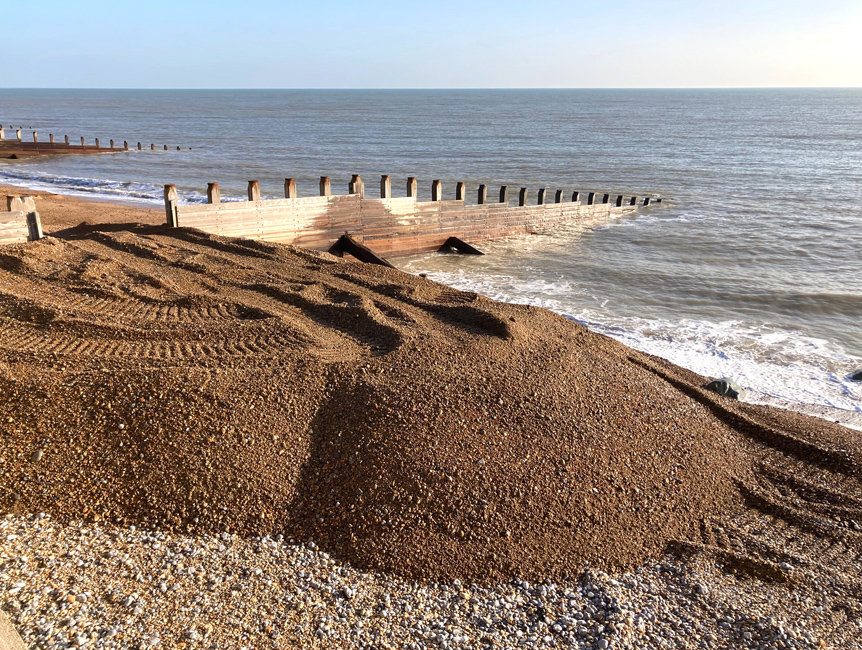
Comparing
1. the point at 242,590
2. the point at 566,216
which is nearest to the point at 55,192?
the point at 566,216

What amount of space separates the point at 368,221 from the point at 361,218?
9.1 inches

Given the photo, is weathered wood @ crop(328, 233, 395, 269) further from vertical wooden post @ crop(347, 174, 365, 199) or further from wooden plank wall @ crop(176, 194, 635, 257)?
vertical wooden post @ crop(347, 174, 365, 199)

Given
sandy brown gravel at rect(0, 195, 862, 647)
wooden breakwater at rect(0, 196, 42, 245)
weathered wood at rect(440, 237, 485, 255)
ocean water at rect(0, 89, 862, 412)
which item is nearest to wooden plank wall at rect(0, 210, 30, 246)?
wooden breakwater at rect(0, 196, 42, 245)

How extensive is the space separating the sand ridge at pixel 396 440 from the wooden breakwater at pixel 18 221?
3.22 metres

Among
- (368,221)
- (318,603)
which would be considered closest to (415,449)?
(318,603)

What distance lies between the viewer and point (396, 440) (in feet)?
21.1

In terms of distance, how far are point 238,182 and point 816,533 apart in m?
30.7

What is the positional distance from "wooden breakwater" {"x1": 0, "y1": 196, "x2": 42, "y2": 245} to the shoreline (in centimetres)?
294

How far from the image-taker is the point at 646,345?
12.0 m

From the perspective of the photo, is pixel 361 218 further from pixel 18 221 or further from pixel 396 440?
pixel 396 440

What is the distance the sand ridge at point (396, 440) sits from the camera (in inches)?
221

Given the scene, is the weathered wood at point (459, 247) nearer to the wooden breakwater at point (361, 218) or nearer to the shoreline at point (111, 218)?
the wooden breakwater at point (361, 218)

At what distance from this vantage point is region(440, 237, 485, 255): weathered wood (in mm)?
18547

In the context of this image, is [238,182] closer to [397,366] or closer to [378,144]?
[378,144]
